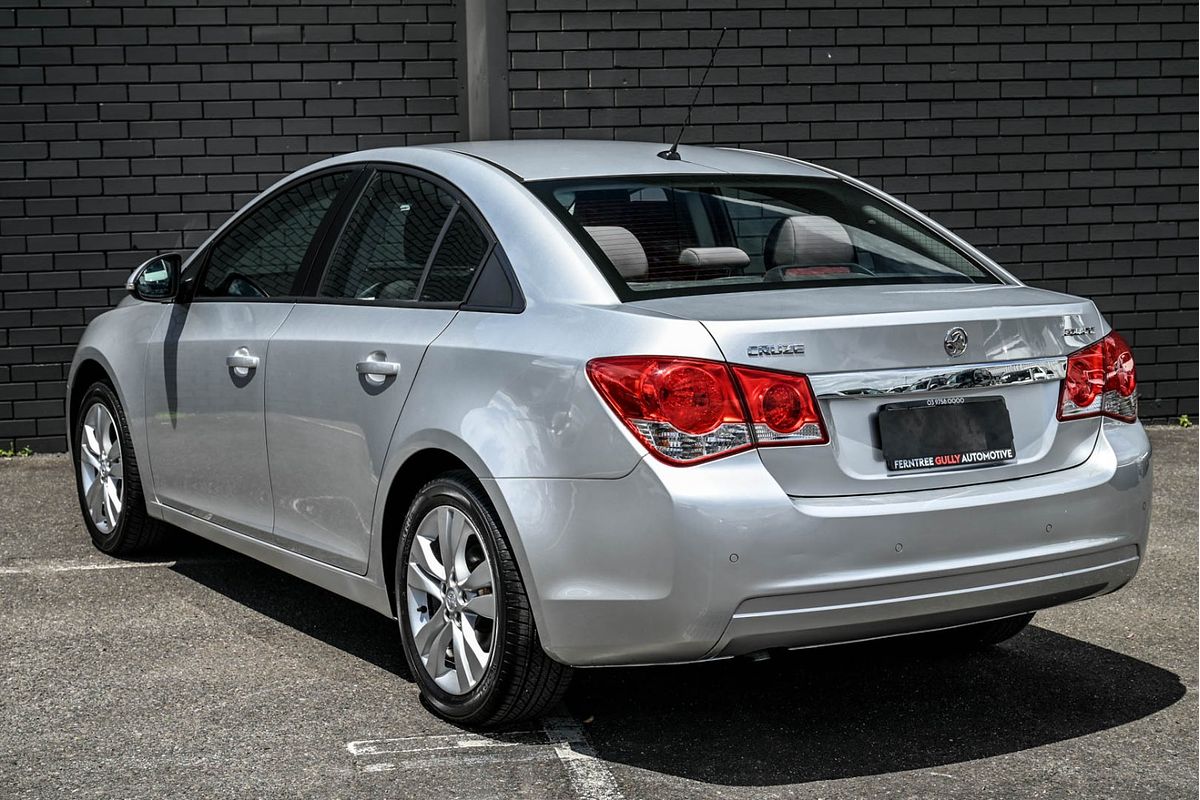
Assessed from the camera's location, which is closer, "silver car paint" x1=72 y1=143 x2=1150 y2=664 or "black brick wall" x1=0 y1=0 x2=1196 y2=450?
"silver car paint" x1=72 y1=143 x2=1150 y2=664

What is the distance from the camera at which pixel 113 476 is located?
243 inches

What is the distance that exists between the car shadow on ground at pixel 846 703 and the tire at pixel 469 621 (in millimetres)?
288

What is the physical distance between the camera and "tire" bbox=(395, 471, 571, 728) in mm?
3951

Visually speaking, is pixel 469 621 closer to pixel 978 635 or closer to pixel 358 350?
pixel 358 350

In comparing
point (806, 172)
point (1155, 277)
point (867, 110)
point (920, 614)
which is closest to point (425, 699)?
point (920, 614)

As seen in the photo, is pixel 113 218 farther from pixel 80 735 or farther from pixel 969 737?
pixel 969 737

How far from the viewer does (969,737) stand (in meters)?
4.19

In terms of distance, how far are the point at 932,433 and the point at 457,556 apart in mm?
1270

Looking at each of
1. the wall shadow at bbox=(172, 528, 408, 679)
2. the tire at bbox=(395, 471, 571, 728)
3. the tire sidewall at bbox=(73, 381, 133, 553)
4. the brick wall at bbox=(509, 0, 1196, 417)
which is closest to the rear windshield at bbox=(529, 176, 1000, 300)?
the tire at bbox=(395, 471, 571, 728)

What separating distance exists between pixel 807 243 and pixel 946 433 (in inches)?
33.3

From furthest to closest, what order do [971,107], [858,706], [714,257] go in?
[971,107] < [858,706] < [714,257]

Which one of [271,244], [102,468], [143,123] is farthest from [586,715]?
[143,123]

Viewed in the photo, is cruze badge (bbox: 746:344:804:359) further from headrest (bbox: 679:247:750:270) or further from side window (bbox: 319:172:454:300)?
side window (bbox: 319:172:454:300)

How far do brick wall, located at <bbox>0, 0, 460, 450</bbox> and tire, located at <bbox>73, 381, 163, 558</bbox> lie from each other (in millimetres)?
2594
